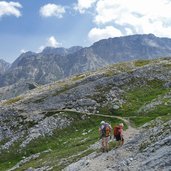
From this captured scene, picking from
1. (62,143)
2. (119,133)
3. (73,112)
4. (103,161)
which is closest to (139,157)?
(103,161)

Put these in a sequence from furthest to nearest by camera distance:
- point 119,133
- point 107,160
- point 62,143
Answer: point 62,143 → point 119,133 → point 107,160

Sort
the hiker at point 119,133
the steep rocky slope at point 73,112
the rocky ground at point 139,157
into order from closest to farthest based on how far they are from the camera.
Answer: the rocky ground at point 139,157, the hiker at point 119,133, the steep rocky slope at point 73,112

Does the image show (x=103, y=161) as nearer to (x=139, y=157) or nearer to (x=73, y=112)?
(x=139, y=157)

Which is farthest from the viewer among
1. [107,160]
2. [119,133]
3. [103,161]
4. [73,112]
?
[73,112]

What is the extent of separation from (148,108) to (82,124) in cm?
1486

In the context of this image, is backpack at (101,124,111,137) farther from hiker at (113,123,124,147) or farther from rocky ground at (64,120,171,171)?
rocky ground at (64,120,171,171)

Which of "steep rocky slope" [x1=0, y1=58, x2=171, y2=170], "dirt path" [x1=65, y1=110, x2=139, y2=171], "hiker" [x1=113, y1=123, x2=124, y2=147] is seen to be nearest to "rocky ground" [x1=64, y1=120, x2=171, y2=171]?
"dirt path" [x1=65, y1=110, x2=139, y2=171]

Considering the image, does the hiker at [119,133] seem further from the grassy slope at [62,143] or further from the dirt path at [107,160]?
the grassy slope at [62,143]

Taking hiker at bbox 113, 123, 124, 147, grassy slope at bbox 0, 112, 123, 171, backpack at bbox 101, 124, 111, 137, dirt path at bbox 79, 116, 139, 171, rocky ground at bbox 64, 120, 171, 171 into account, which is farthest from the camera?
grassy slope at bbox 0, 112, 123, 171

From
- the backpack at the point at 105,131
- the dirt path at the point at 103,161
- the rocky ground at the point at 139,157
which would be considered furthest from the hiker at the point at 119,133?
the dirt path at the point at 103,161

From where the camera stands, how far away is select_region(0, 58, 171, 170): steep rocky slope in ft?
231

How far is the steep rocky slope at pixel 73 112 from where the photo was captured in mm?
70544

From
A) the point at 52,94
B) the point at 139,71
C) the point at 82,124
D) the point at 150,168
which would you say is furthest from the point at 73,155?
the point at 139,71

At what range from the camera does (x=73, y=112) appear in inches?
3533
